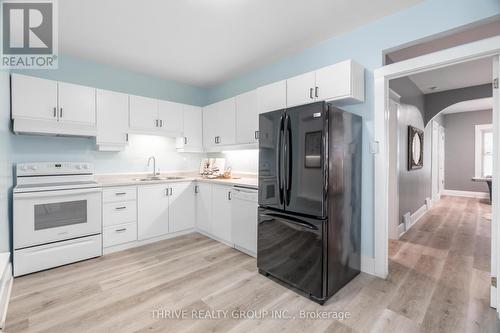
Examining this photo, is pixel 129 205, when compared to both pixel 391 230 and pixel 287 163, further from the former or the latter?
pixel 391 230

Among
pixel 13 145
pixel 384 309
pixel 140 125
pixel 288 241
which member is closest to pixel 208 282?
pixel 288 241

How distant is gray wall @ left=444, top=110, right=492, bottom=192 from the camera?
680cm

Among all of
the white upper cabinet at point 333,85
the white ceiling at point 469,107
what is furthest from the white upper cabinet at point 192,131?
the white ceiling at point 469,107

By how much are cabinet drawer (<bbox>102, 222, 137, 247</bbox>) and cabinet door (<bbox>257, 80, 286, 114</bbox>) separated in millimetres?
2389

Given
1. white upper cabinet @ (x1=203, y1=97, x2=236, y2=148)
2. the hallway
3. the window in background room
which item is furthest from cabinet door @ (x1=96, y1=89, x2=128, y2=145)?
the window in background room

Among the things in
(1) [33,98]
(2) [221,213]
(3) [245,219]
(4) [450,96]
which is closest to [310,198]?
(3) [245,219]

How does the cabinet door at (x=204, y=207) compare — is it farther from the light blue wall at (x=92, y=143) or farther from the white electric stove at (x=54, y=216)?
the white electric stove at (x=54, y=216)

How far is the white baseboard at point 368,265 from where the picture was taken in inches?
95.3

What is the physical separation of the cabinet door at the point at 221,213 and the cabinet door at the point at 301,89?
140 cm

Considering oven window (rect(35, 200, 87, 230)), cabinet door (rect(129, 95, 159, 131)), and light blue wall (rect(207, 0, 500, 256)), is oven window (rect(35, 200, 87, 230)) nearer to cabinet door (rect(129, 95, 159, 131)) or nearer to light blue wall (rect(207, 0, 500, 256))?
cabinet door (rect(129, 95, 159, 131))

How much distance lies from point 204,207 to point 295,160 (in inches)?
77.7

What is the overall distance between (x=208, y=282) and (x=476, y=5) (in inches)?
132

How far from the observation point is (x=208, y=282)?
90.4 inches

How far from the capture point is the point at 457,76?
4016 millimetres
